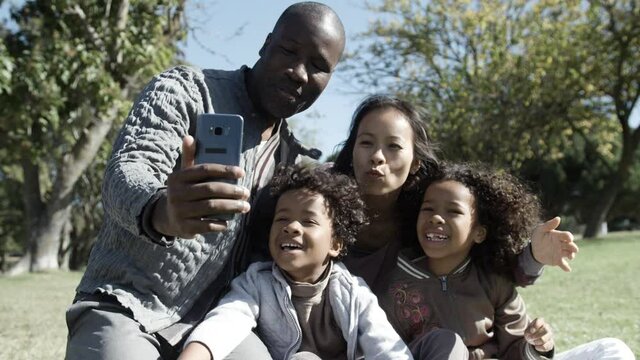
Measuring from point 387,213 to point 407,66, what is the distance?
23885mm

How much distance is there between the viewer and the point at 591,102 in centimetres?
2669

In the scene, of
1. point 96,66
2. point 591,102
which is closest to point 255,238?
point 96,66

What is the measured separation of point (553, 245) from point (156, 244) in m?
1.57

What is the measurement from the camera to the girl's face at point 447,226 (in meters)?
3.28

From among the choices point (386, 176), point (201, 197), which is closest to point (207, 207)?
point (201, 197)

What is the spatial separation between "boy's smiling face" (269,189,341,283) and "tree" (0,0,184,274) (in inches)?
414

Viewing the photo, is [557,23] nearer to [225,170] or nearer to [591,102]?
[591,102]

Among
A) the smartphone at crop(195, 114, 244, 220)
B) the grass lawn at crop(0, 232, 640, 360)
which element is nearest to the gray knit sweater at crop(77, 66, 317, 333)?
the smartphone at crop(195, 114, 244, 220)

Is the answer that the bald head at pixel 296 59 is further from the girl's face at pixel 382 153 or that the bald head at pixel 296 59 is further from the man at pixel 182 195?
the girl's face at pixel 382 153

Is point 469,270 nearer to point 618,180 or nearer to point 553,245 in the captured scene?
point 553,245

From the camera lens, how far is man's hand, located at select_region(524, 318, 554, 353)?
297 centimetres

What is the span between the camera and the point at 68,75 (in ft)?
45.1

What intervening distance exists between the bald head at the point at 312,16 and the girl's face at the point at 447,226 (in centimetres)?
81

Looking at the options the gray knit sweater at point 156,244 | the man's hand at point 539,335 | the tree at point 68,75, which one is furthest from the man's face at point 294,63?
the tree at point 68,75
